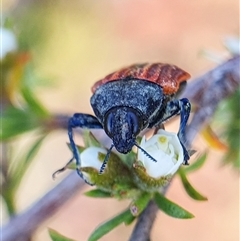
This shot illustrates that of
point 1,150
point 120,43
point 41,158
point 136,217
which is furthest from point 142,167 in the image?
point 120,43

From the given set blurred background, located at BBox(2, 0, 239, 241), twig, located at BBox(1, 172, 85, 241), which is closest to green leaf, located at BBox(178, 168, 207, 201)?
twig, located at BBox(1, 172, 85, 241)

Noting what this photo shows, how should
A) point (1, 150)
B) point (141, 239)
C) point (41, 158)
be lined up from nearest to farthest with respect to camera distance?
point (141, 239), point (1, 150), point (41, 158)

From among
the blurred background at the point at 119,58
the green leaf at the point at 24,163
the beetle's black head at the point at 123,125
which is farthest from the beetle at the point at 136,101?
the blurred background at the point at 119,58

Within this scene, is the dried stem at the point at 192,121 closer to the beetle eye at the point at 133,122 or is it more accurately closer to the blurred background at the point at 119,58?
the beetle eye at the point at 133,122

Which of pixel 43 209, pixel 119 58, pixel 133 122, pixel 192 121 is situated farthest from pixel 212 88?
pixel 119 58

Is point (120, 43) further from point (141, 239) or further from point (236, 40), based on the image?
point (141, 239)

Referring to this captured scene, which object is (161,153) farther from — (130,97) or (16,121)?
(16,121)
